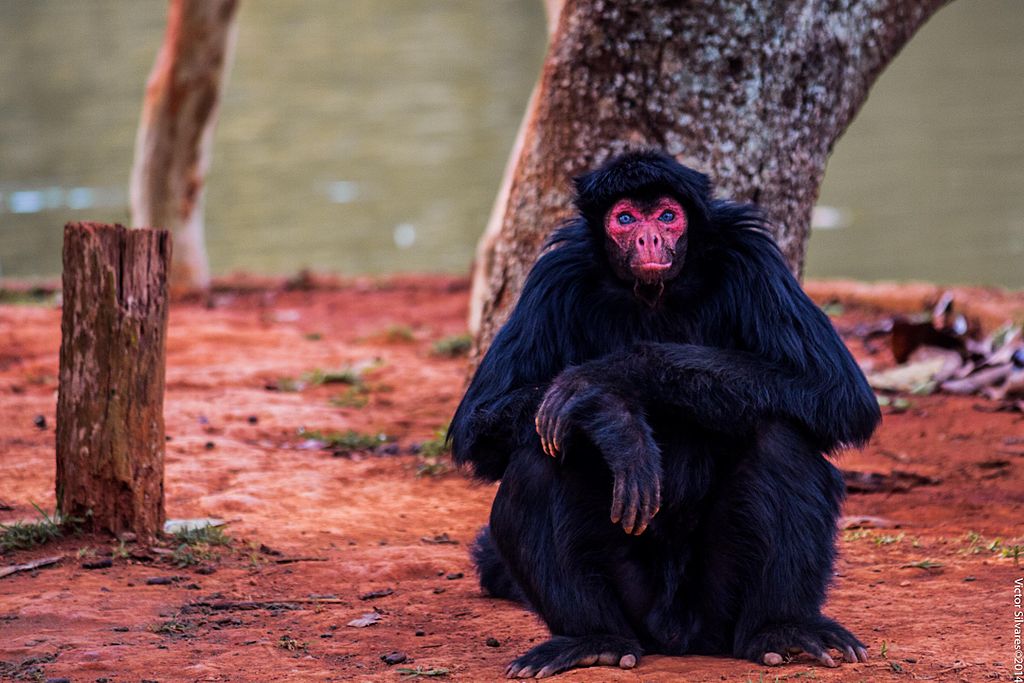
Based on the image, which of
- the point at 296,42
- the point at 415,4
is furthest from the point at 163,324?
the point at 415,4

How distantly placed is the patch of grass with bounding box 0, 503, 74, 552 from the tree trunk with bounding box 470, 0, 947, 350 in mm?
2386

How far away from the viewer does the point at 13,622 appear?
4.41 meters

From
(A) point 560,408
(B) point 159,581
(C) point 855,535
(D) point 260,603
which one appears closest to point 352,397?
(B) point 159,581

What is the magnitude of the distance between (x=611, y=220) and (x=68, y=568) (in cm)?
260

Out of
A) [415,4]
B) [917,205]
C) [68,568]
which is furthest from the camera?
[415,4]

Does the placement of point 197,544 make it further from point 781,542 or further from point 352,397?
point 352,397

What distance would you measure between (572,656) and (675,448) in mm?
744

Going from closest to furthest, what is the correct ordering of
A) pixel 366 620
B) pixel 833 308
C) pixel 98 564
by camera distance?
pixel 366 620 < pixel 98 564 < pixel 833 308

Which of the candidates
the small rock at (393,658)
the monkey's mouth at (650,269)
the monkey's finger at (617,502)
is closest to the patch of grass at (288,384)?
the small rock at (393,658)

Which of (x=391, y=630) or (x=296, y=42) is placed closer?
(x=391, y=630)

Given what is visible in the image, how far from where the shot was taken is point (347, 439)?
7199 mm

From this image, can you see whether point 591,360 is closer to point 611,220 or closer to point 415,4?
point 611,220

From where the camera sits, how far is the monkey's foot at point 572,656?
381 cm

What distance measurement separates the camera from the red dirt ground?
3998 millimetres
